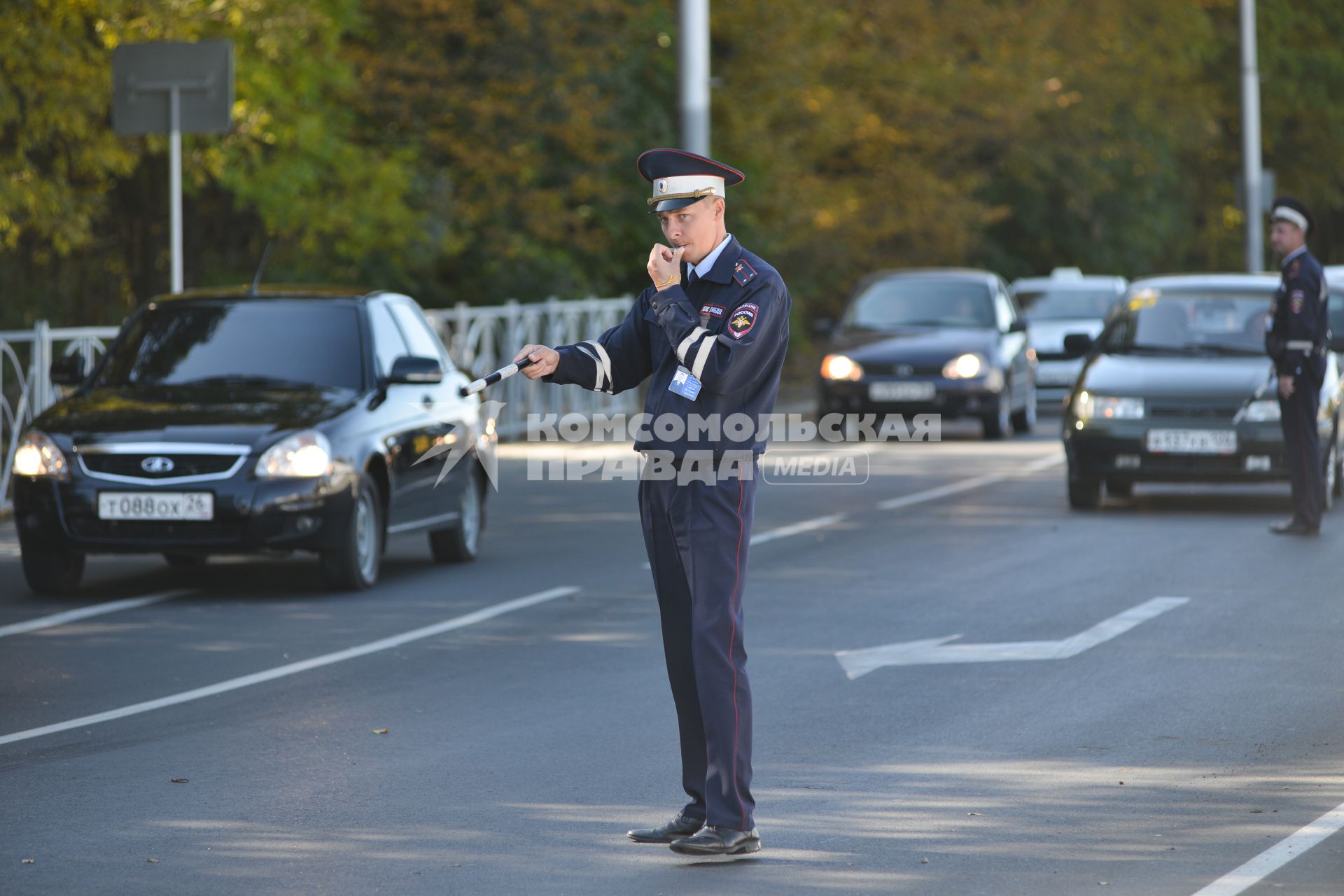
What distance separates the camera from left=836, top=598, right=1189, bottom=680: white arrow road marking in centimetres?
922

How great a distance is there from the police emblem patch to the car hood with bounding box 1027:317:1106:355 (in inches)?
851

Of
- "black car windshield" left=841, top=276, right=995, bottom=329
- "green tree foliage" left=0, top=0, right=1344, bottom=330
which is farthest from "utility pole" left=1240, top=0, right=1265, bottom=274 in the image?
"black car windshield" left=841, top=276, right=995, bottom=329

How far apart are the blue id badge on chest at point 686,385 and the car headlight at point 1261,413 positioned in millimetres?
9730

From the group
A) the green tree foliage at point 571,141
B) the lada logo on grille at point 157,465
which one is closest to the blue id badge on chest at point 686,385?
the lada logo on grille at point 157,465

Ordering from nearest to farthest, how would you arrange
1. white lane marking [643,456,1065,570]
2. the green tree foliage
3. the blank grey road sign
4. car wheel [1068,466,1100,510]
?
white lane marking [643,456,1065,570] → the blank grey road sign → car wheel [1068,466,1100,510] → the green tree foliage

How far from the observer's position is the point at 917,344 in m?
22.9

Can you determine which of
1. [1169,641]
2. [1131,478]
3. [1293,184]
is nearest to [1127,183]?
[1293,184]

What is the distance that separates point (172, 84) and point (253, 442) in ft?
17.5

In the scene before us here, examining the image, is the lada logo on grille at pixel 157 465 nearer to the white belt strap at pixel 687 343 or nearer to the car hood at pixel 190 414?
the car hood at pixel 190 414

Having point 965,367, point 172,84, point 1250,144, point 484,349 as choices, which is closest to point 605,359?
point 172,84

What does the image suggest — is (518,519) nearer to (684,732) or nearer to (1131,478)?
(1131,478)

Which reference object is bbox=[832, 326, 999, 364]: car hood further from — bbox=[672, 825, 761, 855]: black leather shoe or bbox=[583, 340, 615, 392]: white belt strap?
bbox=[672, 825, 761, 855]: black leather shoe

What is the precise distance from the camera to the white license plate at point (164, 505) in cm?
1079

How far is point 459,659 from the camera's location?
9.37 meters
